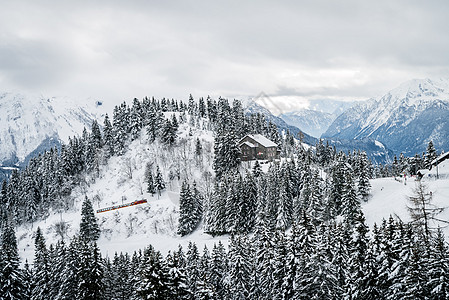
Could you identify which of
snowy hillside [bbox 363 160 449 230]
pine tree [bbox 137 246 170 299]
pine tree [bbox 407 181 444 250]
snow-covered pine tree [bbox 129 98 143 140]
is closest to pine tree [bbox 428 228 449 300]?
pine tree [bbox 407 181 444 250]

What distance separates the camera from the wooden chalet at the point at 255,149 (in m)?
119

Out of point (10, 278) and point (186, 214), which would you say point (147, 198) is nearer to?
point (186, 214)

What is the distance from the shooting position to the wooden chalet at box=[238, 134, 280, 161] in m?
119

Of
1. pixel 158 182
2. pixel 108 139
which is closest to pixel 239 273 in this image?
pixel 158 182

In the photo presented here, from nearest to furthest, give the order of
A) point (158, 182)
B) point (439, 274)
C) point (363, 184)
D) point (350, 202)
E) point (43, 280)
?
A: 1. point (439, 274)
2. point (43, 280)
3. point (350, 202)
4. point (363, 184)
5. point (158, 182)

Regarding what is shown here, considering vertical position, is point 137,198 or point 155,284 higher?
point 137,198

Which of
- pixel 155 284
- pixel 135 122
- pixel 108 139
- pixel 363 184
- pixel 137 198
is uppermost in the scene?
pixel 135 122

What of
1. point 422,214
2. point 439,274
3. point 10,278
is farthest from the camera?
point 10,278

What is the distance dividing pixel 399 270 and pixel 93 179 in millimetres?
111856

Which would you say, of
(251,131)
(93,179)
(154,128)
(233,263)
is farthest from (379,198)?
(93,179)

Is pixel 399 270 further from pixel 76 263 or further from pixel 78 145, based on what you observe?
pixel 78 145

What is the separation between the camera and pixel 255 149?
4705 inches

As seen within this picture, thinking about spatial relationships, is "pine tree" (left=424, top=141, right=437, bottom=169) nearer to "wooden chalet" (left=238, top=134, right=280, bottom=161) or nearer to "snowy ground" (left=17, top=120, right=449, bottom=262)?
"snowy ground" (left=17, top=120, right=449, bottom=262)

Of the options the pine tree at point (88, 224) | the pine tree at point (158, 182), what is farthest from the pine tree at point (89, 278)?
the pine tree at point (158, 182)
